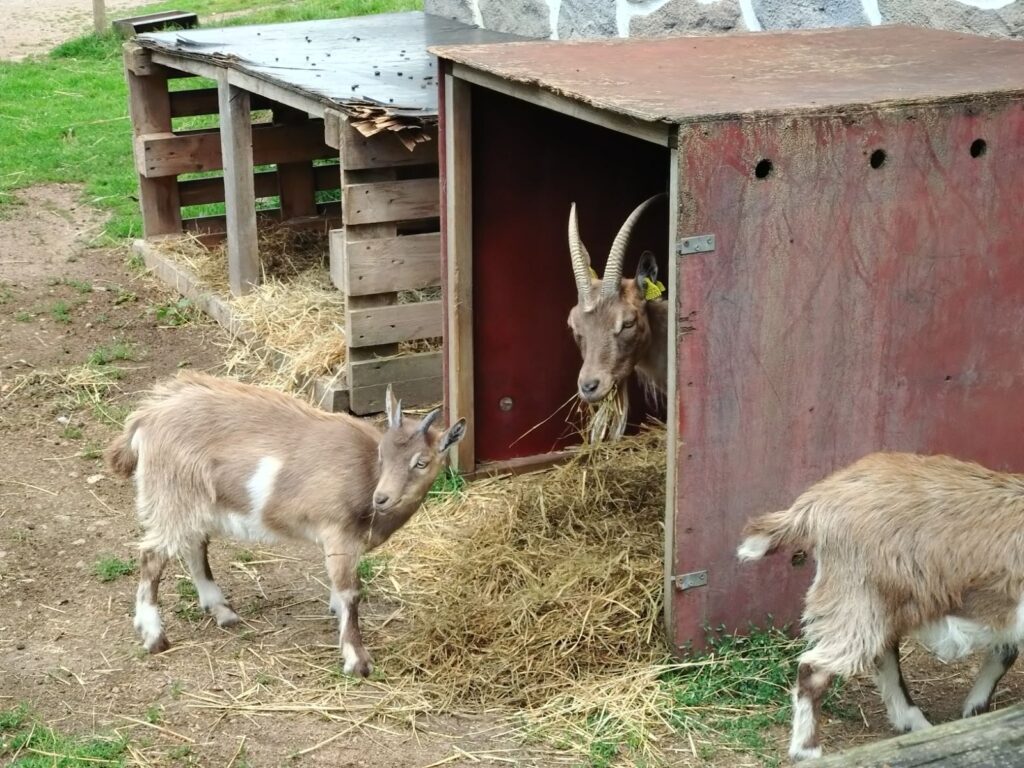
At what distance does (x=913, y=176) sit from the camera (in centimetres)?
444

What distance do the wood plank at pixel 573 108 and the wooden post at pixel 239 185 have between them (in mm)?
2837

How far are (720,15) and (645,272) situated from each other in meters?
1.93

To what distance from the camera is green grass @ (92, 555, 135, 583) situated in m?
5.51

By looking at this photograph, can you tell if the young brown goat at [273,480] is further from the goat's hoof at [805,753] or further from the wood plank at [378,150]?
the wood plank at [378,150]

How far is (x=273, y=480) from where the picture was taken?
490 centimetres

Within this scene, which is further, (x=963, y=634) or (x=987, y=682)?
(x=987, y=682)

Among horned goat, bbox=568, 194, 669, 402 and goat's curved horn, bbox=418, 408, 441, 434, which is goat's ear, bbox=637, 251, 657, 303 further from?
goat's curved horn, bbox=418, 408, 441, 434

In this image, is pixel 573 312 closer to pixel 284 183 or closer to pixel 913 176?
pixel 913 176

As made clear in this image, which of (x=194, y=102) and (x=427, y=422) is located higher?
(x=194, y=102)

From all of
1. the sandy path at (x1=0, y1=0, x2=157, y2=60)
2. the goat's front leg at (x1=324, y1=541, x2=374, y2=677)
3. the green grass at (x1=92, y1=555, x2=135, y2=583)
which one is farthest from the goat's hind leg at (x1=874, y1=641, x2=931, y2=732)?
the sandy path at (x1=0, y1=0, x2=157, y2=60)

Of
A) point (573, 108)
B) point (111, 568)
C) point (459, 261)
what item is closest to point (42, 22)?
point (459, 261)

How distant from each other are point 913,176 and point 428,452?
1.91 meters

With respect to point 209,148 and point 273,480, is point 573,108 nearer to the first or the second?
point 273,480

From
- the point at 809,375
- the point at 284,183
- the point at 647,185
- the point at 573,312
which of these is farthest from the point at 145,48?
the point at 809,375
